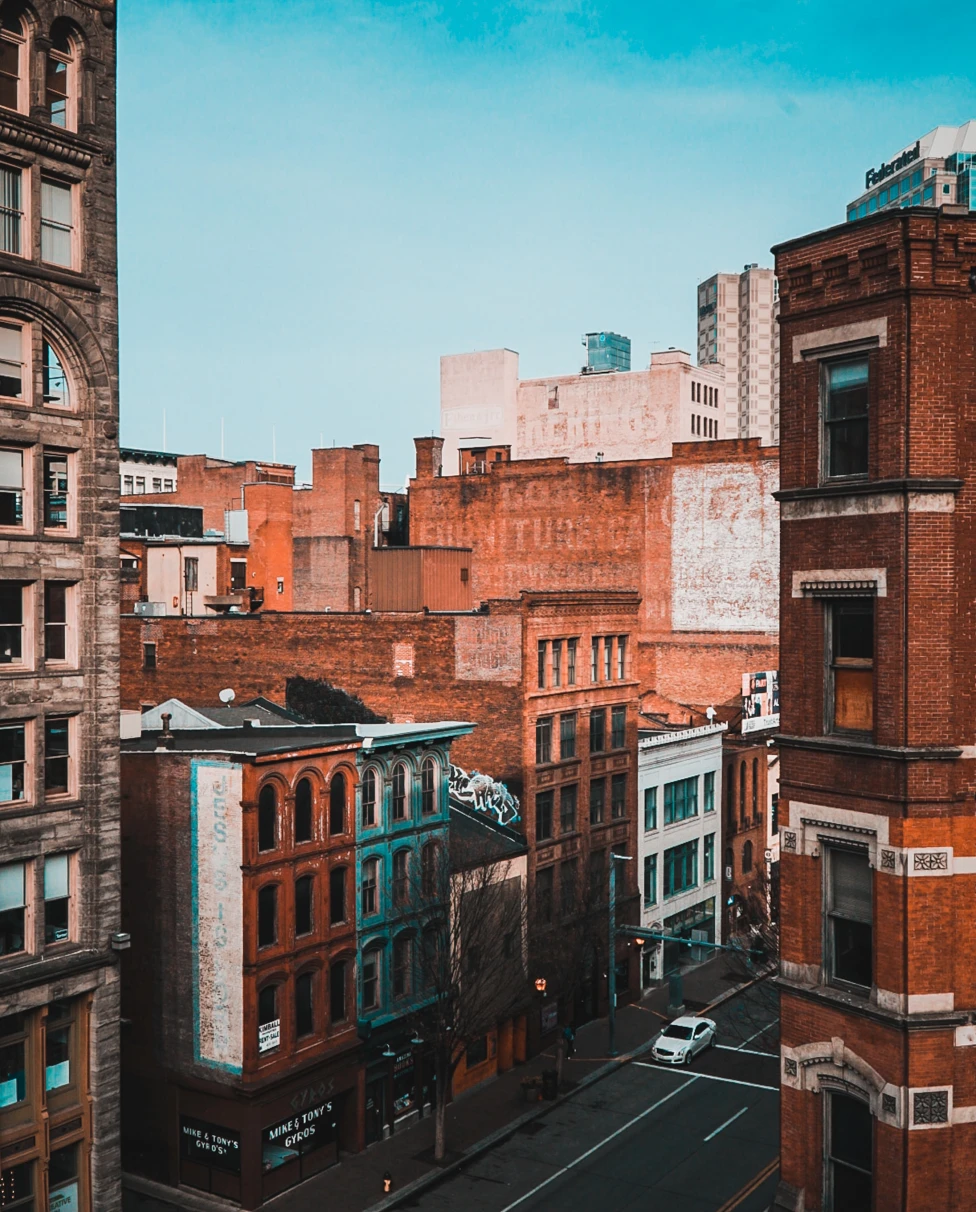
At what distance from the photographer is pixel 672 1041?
46.0 m

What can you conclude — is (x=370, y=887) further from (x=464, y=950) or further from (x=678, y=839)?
(x=678, y=839)

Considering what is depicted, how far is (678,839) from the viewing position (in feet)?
190

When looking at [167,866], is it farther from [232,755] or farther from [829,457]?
[829,457]

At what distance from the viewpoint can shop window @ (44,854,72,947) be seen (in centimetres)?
2919

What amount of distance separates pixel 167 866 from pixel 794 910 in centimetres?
2158

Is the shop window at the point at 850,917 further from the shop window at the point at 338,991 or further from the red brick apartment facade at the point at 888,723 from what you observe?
the shop window at the point at 338,991

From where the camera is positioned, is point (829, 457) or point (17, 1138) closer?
point (829, 457)

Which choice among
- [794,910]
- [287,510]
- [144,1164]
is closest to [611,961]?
[144,1164]

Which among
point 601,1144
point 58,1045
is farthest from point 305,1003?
point 601,1144

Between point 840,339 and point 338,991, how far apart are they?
26.3 metres

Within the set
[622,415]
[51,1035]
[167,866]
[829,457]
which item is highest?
[622,415]

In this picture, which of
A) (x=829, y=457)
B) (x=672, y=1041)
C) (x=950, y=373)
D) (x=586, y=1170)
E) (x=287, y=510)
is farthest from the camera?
(x=287, y=510)

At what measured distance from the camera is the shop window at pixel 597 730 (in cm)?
5241

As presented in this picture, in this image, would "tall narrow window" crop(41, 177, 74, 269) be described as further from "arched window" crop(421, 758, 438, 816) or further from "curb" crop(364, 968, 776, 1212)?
"curb" crop(364, 968, 776, 1212)
